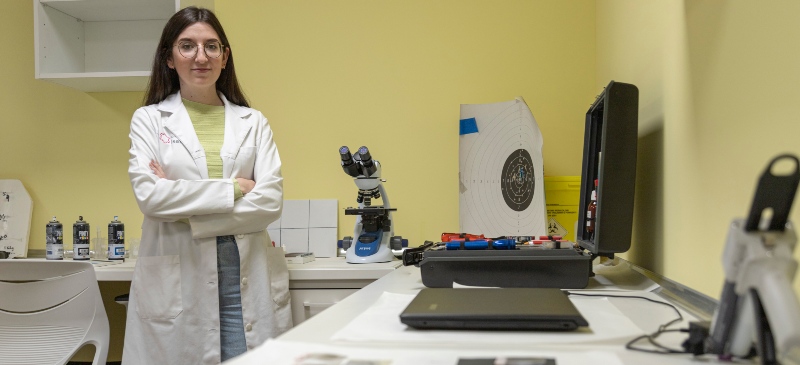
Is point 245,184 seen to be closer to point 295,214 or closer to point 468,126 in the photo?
point 295,214

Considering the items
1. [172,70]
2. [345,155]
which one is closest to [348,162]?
[345,155]

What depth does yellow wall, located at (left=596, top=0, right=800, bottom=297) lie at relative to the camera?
921 mm

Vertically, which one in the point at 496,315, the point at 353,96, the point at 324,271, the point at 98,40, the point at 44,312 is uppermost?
the point at 98,40

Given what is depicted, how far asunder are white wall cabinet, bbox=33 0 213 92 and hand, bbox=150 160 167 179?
2.46ft

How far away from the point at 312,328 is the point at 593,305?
0.48 m

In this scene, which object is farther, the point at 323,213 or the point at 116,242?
the point at 323,213

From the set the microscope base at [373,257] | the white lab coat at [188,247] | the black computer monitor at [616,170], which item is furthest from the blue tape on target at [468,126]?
the black computer monitor at [616,170]

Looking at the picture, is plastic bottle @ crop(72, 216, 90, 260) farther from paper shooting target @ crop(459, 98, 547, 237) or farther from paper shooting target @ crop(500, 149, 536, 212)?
paper shooting target @ crop(500, 149, 536, 212)

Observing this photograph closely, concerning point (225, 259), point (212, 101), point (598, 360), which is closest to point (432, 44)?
point (212, 101)

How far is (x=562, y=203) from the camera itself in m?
2.49

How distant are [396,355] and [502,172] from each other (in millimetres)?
1759

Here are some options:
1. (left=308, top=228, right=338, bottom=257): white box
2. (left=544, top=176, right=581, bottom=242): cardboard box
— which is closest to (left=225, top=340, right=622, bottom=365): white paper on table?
(left=544, top=176, right=581, bottom=242): cardboard box

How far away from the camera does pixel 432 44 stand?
283cm

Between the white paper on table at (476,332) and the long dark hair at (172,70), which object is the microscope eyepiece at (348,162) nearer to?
the long dark hair at (172,70)
